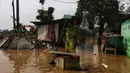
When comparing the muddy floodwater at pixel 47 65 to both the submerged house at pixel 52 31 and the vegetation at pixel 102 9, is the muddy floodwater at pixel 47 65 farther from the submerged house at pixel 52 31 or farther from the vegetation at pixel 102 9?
the vegetation at pixel 102 9

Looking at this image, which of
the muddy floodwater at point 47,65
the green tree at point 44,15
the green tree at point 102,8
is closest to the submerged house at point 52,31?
the muddy floodwater at point 47,65

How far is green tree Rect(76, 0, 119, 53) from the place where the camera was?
3478cm

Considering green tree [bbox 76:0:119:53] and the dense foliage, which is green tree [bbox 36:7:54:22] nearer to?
the dense foliage

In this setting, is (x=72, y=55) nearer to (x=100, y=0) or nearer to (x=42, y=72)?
(x=42, y=72)

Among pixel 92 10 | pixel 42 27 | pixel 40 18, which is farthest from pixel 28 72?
pixel 40 18

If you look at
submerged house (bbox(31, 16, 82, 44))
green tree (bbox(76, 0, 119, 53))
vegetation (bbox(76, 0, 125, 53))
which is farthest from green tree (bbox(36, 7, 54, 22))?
submerged house (bbox(31, 16, 82, 44))

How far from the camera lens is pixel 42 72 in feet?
36.2

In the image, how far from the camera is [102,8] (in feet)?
115

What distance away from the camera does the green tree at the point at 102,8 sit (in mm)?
34781

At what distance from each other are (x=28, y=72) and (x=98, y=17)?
91.1ft

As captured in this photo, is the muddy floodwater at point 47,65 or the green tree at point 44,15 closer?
the muddy floodwater at point 47,65

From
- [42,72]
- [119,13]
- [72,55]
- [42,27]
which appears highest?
[119,13]

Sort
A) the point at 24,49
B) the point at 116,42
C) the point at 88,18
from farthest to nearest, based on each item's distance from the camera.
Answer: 1. the point at 88,18
2. the point at 24,49
3. the point at 116,42

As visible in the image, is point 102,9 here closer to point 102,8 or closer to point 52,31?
point 102,8
